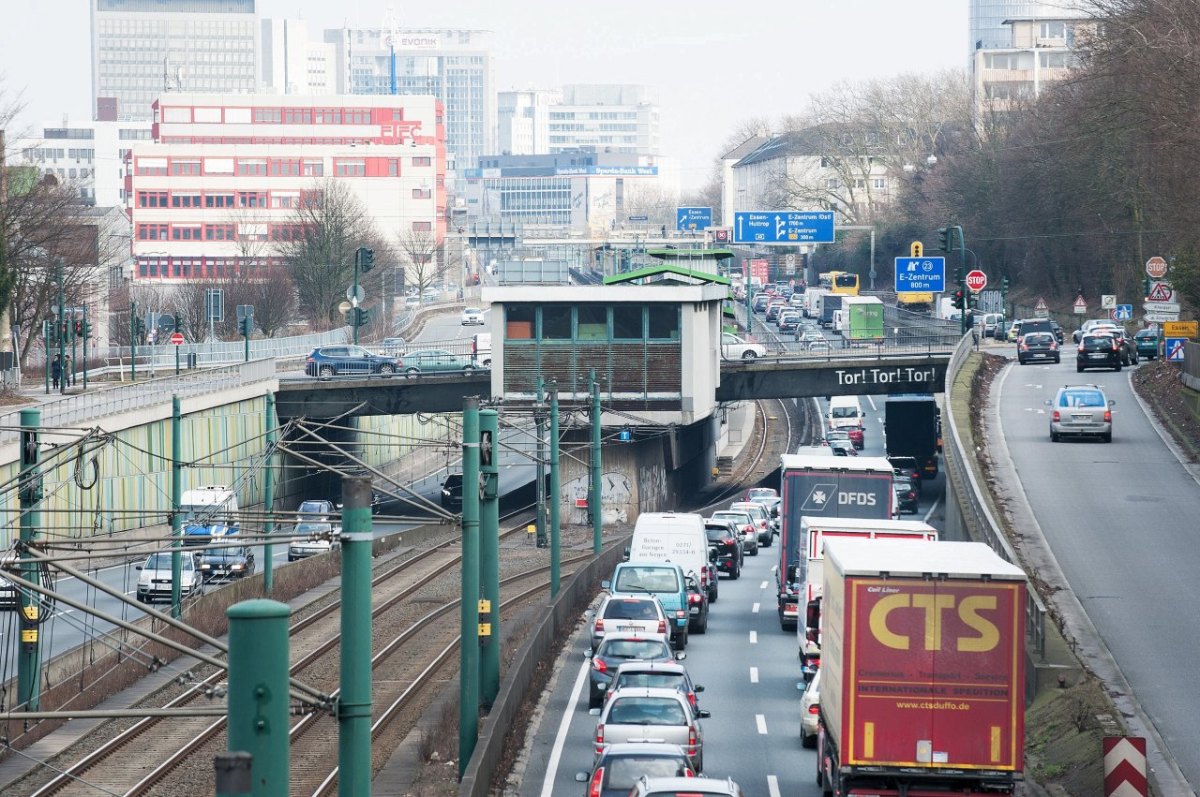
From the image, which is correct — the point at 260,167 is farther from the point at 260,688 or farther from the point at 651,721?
the point at 260,688

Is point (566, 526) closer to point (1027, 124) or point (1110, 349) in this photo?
point (1110, 349)

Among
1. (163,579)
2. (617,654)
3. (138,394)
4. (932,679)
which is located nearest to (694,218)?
(138,394)

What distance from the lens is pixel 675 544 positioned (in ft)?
125

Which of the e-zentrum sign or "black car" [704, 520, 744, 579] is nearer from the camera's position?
"black car" [704, 520, 744, 579]

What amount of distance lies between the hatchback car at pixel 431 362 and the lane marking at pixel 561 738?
1627 inches

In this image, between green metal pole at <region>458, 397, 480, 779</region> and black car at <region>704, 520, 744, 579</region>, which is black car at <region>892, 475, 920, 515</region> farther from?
green metal pole at <region>458, 397, 480, 779</region>

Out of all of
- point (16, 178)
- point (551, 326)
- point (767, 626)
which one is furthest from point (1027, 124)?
point (767, 626)

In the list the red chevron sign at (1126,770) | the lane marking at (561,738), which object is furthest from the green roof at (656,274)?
the red chevron sign at (1126,770)

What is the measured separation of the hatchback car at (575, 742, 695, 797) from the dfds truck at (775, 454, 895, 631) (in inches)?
632

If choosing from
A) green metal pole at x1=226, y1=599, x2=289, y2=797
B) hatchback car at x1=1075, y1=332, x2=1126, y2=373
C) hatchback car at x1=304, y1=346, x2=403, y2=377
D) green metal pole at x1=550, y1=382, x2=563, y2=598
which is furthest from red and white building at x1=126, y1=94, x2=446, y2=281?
green metal pole at x1=226, y1=599, x2=289, y2=797

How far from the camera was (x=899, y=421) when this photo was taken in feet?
221

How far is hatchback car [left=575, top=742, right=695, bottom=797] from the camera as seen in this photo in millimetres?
18219

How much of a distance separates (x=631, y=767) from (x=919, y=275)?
56305 mm

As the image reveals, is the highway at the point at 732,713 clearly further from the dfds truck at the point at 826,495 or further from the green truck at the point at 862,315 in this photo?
the green truck at the point at 862,315
